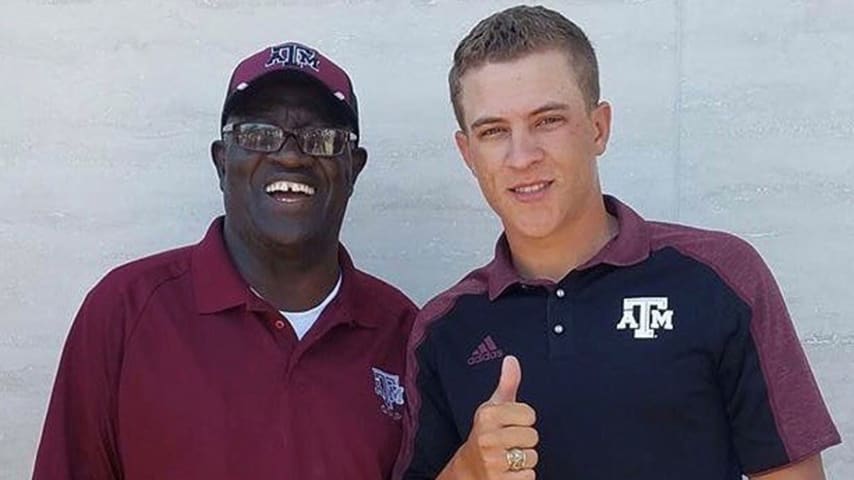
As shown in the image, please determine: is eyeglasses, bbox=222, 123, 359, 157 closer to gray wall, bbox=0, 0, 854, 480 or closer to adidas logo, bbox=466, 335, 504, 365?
adidas logo, bbox=466, 335, 504, 365

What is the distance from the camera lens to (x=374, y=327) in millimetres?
2592

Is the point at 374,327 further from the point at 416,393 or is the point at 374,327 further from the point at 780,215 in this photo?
the point at 780,215

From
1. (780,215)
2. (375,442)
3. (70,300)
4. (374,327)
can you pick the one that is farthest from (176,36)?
(780,215)

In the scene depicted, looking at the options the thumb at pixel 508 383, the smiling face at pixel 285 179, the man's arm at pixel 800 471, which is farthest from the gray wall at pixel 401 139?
the thumb at pixel 508 383

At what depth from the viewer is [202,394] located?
7.81 ft

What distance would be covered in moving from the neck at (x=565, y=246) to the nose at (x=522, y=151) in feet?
0.55

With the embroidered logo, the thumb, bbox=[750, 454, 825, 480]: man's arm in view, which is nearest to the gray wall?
the embroidered logo

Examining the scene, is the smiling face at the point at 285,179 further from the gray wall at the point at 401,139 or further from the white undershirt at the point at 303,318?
the gray wall at the point at 401,139

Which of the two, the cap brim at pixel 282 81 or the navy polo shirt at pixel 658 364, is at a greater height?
the cap brim at pixel 282 81

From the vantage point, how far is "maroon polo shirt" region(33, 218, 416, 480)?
2357 millimetres

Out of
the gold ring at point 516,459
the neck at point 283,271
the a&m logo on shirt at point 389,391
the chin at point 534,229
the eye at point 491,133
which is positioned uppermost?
the eye at point 491,133

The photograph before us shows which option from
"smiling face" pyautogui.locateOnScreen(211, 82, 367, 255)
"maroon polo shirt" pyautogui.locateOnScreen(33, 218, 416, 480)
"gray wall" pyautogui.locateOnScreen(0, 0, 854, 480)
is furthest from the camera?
"gray wall" pyautogui.locateOnScreen(0, 0, 854, 480)

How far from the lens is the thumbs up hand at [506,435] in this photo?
1.92 meters

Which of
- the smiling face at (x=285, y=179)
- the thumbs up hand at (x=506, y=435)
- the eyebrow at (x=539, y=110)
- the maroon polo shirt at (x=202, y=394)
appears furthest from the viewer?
the smiling face at (x=285, y=179)
